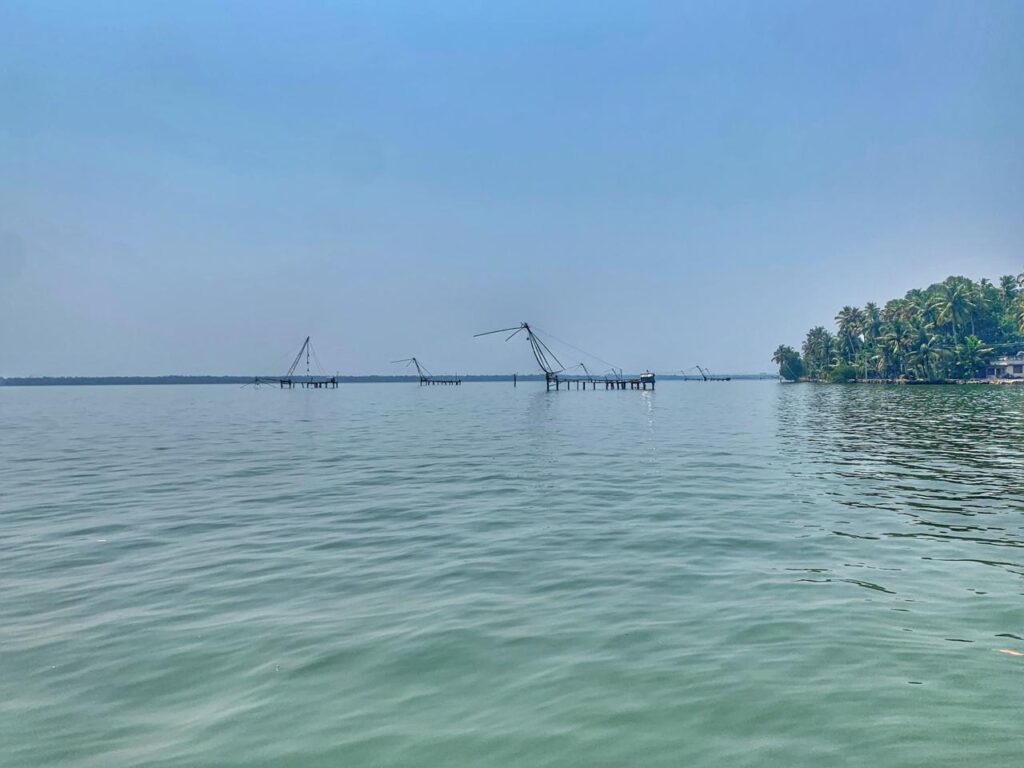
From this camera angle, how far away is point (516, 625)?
309 inches

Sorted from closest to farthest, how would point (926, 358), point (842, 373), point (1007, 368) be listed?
point (1007, 368)
point (926, 358)
point (842, 373)

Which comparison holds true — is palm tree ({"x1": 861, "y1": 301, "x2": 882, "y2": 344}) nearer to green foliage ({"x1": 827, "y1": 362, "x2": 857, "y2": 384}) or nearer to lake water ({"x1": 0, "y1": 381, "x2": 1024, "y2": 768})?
green foliage ({"x1": 827, "y1": 362, "x2": 857, "y2": 384})

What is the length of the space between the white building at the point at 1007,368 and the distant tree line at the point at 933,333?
2.17 metres

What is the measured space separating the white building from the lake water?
141 metres

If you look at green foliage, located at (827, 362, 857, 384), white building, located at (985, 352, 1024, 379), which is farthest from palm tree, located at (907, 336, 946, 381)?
green foliage, located at (827, 362, 857, 384)

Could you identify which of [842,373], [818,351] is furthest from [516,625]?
[818,351]

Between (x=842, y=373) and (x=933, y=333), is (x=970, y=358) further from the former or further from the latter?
(x=842, y=373)

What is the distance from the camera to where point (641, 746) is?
204 inches

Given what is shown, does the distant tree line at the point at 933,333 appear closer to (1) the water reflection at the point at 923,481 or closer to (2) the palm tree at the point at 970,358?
(2) the palm tree at the point at 970,358

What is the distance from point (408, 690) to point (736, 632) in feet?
12.6

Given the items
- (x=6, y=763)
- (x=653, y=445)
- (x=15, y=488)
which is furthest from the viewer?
(x=653, y=445)

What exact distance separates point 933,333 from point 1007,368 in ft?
56.3

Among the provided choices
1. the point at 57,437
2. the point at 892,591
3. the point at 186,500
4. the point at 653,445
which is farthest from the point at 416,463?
the point at 57,437

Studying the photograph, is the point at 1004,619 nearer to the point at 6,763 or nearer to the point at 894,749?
the point at 894,749
